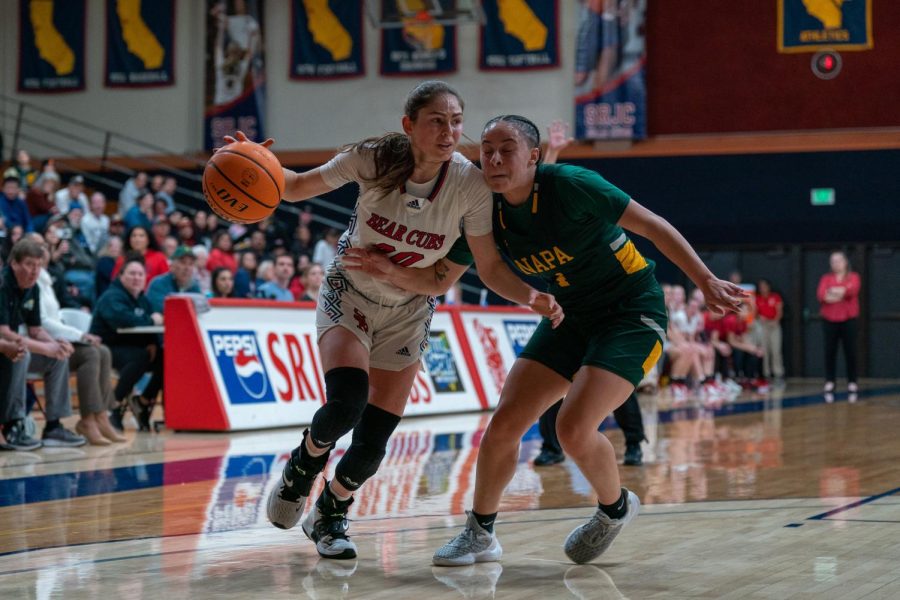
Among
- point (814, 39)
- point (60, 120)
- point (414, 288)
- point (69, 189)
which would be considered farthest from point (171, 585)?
point (60, 120)

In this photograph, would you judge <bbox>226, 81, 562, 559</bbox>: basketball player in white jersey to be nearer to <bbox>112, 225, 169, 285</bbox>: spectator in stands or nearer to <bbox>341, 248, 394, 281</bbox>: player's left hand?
<bbox>341, 248, 394, 281</bbox>: player's left hand

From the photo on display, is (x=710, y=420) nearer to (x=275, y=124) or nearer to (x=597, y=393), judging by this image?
(x=597, y=393)

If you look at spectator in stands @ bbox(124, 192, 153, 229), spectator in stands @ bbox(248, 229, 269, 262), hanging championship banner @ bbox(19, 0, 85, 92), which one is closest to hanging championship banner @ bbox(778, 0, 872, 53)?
spectator in stands @ bbox(248, 229, 269, 262)

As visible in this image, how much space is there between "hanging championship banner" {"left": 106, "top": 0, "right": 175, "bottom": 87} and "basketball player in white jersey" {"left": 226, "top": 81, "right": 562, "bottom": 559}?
719 inches

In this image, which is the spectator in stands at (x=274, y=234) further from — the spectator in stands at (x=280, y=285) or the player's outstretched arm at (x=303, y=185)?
the player's outstretched arm at (x=303, y=185)

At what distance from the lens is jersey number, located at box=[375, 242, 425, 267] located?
462cm

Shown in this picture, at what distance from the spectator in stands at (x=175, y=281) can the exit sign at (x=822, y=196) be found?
42.2 ft

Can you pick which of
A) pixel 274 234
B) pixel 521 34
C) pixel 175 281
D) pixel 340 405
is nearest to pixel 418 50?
pixel 521 34

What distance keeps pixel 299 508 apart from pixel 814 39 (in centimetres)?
1680

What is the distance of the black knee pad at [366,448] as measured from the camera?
467cm

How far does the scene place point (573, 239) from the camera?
4.49 m

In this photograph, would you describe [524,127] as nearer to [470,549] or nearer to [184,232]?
[470,549]

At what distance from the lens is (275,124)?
2180cm

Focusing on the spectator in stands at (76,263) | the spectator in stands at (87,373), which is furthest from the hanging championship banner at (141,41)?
the spectator in stands at (87,373)
